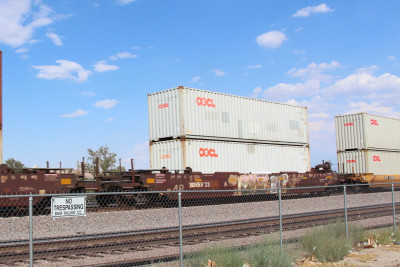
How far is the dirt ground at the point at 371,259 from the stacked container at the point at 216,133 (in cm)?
1108

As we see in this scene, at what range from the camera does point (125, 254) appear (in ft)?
28.5

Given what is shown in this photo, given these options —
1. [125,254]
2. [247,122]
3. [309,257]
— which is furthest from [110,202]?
[309,257]

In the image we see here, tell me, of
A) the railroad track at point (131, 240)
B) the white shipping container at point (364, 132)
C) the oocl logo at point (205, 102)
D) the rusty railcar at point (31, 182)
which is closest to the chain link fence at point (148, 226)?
the railroad track at point (131, 240)

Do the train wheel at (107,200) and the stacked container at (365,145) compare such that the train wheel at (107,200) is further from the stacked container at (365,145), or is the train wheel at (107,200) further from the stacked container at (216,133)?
the stacked container at (365,145)

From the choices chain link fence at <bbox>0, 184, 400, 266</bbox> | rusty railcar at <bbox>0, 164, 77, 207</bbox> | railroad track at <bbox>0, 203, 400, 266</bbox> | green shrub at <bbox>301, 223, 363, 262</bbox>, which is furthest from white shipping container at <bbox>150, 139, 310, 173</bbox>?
green shrub at <bbox>301, 223, 363, 262</bbox>

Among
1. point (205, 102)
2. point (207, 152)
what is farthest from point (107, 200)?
point (205, 102)

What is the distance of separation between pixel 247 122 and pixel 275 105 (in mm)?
3073

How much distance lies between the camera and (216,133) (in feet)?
69.0

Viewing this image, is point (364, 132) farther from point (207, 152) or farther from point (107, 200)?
point (107, 200)

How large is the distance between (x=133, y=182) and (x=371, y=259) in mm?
10745

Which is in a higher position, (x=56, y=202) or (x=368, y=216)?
(x=56, y=202)

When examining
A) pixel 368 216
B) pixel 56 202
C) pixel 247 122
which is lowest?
pixel 368 216

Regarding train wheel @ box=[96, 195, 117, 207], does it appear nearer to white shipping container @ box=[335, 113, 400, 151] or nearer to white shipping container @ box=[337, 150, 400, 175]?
white shipping container @ box=[337, 150, 400, 175]

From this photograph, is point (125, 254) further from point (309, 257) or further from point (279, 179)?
point (279, 179)
